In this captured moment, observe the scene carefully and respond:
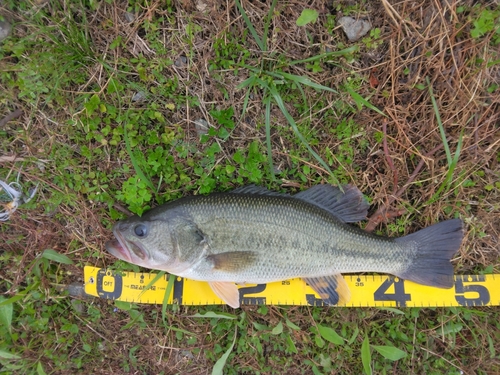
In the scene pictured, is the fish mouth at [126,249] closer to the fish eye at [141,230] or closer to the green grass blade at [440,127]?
the fish eye at [141,230]

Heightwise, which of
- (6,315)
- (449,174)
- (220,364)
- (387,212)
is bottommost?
(220,364)

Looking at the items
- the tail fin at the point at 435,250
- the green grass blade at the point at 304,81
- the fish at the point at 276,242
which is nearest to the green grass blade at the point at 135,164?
the fish at the point at 276,242

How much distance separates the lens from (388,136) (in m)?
2.98

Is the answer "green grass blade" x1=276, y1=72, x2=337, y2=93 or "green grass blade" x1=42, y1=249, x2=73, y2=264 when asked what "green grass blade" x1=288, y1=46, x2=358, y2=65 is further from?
"green grass blade" x1=42, y1=249, x2=73, y2=264

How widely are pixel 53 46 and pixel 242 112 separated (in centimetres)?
187

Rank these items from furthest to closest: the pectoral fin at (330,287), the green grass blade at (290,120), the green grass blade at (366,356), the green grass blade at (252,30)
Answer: the pectoral fin at (330,287) → the green grass blade at (366,356) → the green grass blade at (290,120) → the green grass blade at (252,30)

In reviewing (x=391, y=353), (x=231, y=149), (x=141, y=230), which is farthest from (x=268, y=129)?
(x=391, y=353)

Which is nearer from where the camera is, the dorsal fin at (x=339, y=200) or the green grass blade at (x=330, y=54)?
the green grass blade at (x=330, y=54)

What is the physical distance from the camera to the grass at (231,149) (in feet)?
9.37

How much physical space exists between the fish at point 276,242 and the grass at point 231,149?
227 millimetres

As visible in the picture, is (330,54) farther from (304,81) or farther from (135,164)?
(135,164)

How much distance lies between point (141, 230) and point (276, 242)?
3.89ft

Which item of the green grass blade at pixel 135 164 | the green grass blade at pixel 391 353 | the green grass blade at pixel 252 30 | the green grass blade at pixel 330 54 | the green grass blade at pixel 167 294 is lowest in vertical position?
the green grass blade at pixel 391 353

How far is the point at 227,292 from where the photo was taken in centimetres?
291
